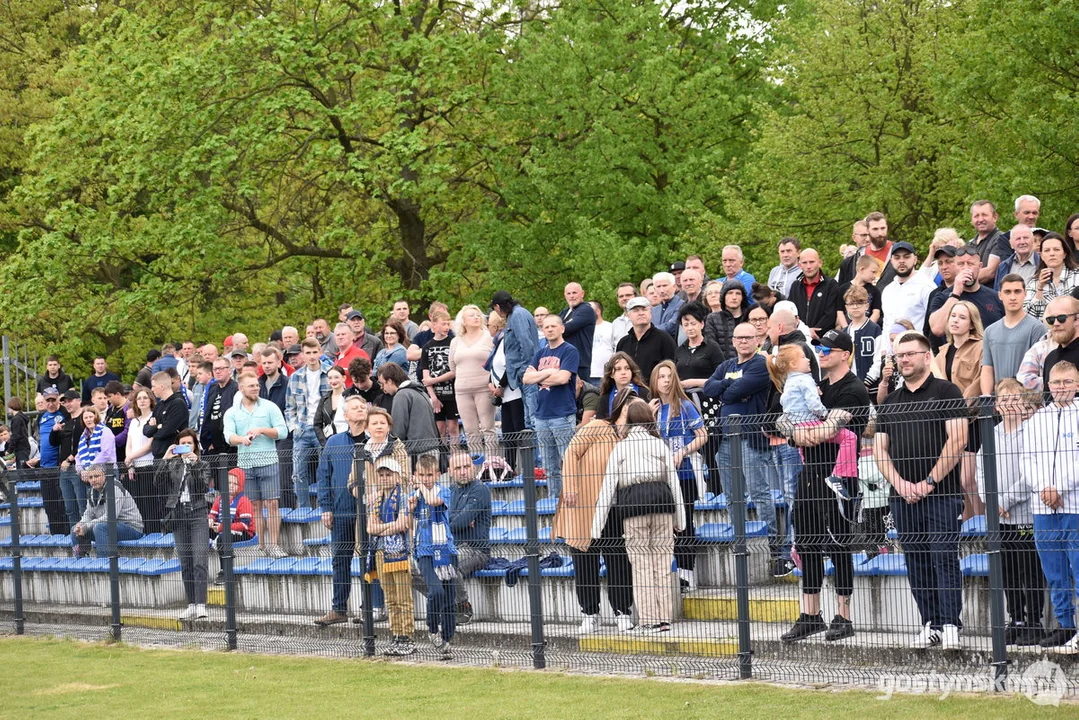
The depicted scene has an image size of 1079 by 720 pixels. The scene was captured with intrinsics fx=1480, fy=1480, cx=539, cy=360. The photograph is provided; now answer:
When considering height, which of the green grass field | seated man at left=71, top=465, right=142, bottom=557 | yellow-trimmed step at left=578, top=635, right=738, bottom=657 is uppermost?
seated man at left=71, top=465, right=142, bottom=557

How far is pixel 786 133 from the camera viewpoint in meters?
27.5

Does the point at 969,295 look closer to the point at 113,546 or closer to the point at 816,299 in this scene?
the point at 816,299

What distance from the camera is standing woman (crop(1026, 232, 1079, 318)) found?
1142 centimetres

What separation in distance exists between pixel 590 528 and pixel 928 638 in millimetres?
2612

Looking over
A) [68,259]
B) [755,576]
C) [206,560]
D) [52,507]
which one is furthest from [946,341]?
[68,259]

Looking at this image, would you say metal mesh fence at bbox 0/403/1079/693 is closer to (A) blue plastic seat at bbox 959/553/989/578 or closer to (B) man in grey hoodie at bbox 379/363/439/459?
(A) blue plastic seat at bbox 959/553/989/578

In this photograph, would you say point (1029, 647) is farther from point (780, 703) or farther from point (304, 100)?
point (304, 100)

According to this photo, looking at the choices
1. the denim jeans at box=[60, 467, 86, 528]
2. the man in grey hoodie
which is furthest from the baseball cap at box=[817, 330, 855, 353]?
the denim jeans at box=[60, 467, 86, 528]

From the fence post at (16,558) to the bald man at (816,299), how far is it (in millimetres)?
8793

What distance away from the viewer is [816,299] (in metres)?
14.3

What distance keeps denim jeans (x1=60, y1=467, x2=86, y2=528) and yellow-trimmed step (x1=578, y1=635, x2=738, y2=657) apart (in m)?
7.28

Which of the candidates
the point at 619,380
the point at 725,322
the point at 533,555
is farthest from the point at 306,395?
the point at 533,555

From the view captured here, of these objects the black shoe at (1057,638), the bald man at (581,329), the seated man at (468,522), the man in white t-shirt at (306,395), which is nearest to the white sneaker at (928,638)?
the black shoe at (1057,638)

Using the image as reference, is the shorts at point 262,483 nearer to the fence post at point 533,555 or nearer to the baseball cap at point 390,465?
the baseball cap at point 390,465
